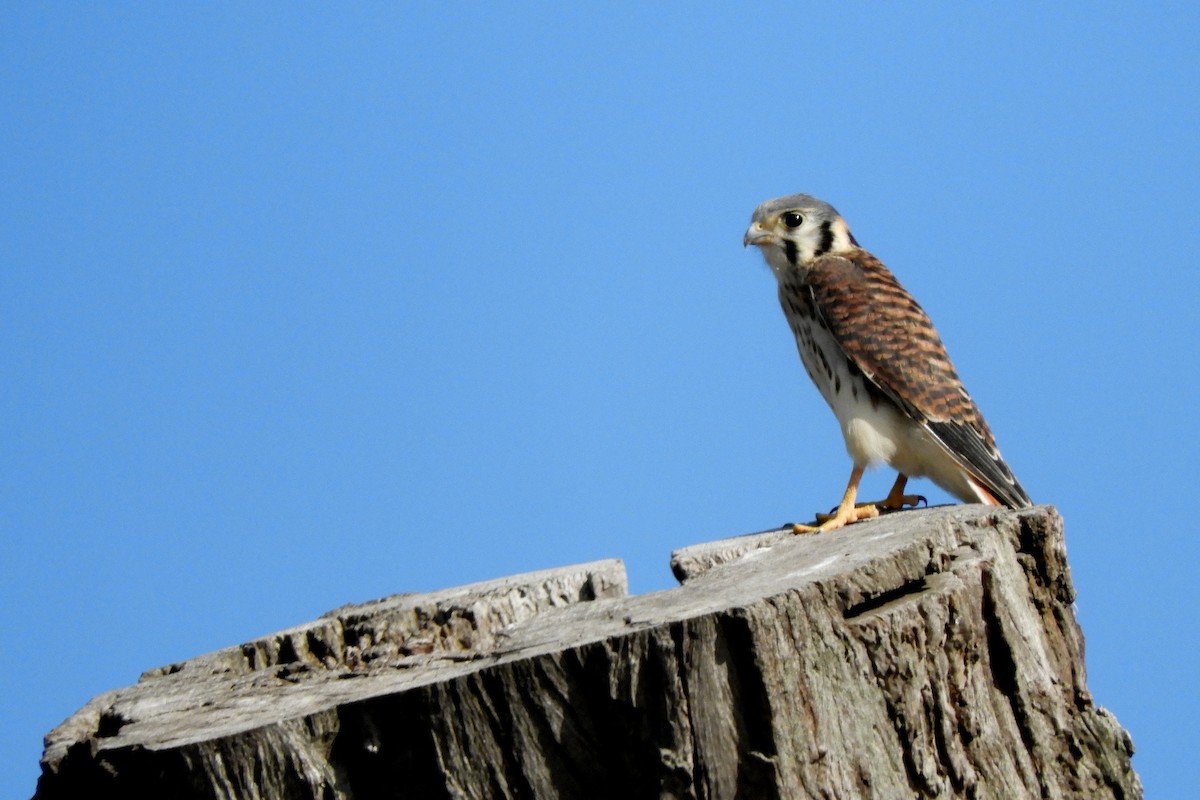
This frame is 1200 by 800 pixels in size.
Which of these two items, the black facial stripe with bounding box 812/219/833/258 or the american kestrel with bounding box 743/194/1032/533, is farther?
the black facial stripe with bounding box 812/219/833/258

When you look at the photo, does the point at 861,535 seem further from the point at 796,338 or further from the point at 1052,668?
the point at 796,338

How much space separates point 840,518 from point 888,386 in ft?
2.42

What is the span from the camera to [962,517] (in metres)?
3.46

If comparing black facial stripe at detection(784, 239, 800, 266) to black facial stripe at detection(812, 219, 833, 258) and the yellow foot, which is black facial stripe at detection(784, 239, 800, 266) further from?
the yellow foot

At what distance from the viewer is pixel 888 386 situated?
16.1 ft

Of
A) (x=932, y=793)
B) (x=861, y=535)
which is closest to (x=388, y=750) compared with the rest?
(x=932, y=793)

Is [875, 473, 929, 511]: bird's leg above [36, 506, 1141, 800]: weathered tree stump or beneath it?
above

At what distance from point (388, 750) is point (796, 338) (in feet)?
10.2

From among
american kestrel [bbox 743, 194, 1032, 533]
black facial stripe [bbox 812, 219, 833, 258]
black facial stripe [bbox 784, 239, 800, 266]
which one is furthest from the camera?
black facial stripe [bbox 812, 219, 833, 258]

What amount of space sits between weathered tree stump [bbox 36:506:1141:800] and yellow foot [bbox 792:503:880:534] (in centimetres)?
71

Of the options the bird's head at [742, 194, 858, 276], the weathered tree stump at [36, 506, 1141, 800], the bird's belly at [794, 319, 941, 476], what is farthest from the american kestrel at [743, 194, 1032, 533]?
the weathered tree stump at [36, 506, 1141, 800]

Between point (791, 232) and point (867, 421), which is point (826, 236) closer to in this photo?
point (791, 232)

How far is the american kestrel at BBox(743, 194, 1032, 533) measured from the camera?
15.9ft

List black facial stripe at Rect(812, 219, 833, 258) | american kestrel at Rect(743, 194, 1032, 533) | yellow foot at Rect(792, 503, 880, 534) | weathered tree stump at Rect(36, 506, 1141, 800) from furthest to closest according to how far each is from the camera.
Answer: black facial stripe at Rect(812, 219, 833, 258)
american kestrel at Rect(743, 194, 1032, 533)
yellow foot at Rect(792, 503, 880, 534)
weathered tree stump at Rect(36, 506, 1141, 800)
